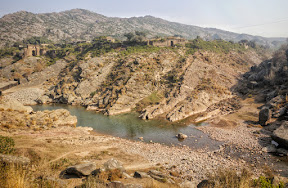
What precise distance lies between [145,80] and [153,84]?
2.56 meters

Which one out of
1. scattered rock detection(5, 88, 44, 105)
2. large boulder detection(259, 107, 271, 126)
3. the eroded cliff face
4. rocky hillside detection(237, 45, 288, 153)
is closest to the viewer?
rocky hillside detection(237, 45, 288, 153)

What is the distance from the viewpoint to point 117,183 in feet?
30.8

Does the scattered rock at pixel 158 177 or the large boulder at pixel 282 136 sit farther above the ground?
the large boulder at pixel 282 136

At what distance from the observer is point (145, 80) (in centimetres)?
5003

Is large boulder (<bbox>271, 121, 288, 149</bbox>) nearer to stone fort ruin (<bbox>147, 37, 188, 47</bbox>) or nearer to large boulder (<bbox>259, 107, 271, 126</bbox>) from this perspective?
large boulder (<bbox>259, 107, 271, 126</bbox>)

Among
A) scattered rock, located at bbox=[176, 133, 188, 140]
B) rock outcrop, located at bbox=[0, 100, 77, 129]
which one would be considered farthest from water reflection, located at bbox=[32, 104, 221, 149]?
rock outcrop, located at bbox=[0, 100, 77, 129]

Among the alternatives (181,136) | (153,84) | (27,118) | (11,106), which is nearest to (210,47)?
(153,84)

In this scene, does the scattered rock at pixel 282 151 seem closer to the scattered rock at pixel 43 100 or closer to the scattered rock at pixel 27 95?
the scattered rock at pixel 43 100

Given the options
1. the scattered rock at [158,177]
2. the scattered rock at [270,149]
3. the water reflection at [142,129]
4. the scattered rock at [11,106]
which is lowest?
the water reflection at [142,129]

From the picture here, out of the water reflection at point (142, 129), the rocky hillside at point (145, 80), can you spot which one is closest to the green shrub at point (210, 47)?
the rocky hillside at point (145, 80)

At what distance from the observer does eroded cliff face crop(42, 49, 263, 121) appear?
40.9 m

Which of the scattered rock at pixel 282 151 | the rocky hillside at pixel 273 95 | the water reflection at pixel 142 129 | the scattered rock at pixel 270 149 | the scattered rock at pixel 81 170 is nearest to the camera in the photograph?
the scattered rock at pixel 81 170

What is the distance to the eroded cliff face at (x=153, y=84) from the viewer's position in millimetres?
40875

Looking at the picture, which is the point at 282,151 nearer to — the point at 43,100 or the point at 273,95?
the point at 273,95
